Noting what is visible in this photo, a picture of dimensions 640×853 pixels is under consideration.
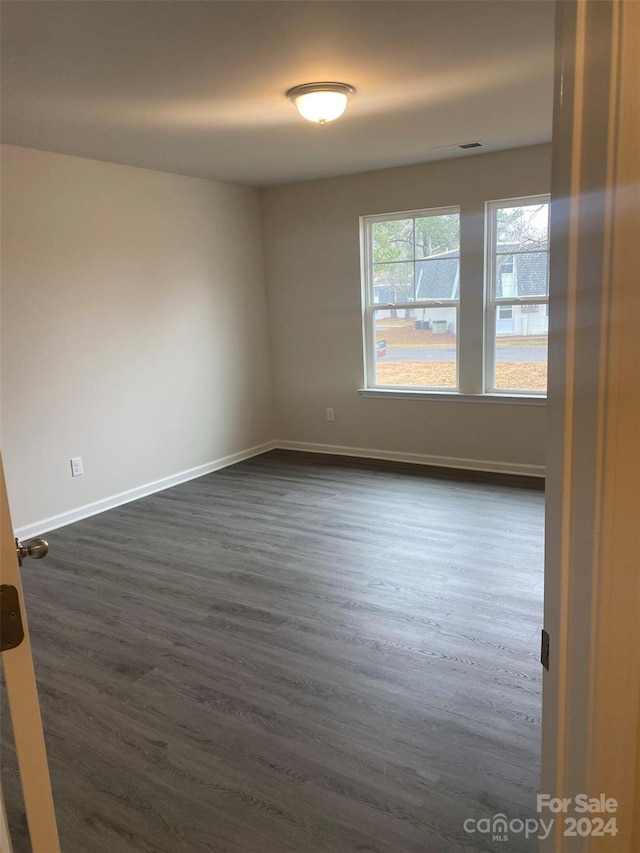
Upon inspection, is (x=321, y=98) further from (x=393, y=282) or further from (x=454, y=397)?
(x=454, y=397)

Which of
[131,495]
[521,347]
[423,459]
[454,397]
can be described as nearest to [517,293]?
[521,347]

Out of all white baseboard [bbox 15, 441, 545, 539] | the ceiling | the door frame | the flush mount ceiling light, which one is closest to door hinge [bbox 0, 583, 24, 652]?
the door frame

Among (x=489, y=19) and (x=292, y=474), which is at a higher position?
(x=489, y=19)

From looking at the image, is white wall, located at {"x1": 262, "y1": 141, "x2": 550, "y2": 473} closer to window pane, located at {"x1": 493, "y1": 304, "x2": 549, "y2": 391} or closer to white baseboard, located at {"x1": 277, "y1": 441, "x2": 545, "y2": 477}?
white baseboard, located at {"x1": 277, "y1": 441, "x2": 545, "y2": 477}

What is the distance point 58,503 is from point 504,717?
325 centimetres

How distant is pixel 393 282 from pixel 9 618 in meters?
4.90

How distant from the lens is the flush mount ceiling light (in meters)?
2.95

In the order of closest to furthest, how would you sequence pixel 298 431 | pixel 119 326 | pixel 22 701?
1. pixel 22 701
2. pixel 119 326
3. pixel 298 431

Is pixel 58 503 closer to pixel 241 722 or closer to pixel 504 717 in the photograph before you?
pixel 241 722

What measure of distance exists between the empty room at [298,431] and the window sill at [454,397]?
0.09ft

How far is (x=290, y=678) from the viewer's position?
2.52 m

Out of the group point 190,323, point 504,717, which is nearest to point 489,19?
point 504,717

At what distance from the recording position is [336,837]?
1785 millimetres

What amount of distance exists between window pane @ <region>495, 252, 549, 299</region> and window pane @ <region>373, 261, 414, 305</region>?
2.46 ft
